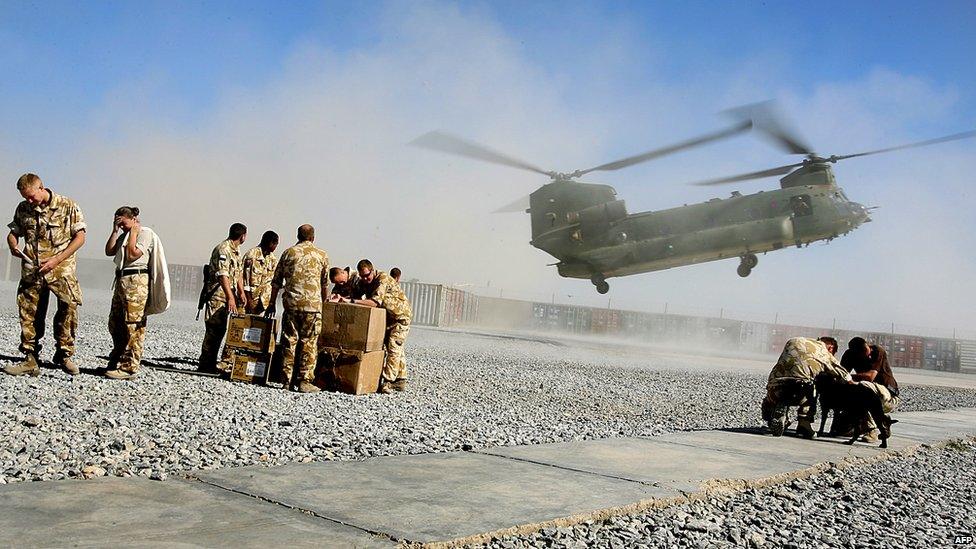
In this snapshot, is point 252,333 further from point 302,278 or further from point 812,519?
point 812,519

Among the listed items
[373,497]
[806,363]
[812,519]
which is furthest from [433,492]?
[806,363]

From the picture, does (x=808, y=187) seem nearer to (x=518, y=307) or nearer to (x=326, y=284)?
(x=326, y=284)

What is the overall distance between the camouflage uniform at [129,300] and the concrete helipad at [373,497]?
3874mm

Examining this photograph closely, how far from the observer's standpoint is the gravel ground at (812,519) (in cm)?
353

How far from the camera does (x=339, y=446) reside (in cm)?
538

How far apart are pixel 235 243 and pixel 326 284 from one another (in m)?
1.29

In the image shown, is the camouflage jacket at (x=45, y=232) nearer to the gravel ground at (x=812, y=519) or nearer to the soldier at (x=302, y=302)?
the soldier at (x=302, y=302)

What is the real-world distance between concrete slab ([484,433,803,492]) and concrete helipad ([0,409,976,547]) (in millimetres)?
15

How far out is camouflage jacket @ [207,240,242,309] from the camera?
902 cm

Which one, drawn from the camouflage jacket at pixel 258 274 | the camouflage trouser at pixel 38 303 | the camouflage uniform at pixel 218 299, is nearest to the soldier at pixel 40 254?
the camouflage trouser at pixel 38 303

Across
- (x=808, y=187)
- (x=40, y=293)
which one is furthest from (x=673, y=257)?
(x=40, y=293)

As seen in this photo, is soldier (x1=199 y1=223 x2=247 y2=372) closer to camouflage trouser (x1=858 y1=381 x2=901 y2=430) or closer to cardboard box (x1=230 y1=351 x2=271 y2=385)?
cardboard box (x1=230 y1=351 x2=271 y2=385)

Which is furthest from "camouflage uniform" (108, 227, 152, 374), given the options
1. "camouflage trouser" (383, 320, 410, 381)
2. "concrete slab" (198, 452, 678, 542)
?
"concrete slab" (198, 452, 678, 542)

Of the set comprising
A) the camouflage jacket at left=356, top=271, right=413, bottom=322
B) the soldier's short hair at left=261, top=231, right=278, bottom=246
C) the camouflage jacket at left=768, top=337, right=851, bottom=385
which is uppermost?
the soldier's short hair at left=261, top=231, right=278, bottom=246
